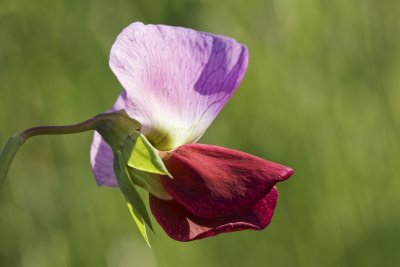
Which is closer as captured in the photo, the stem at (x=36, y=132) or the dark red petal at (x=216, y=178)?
the stem at (x=36, y=132)

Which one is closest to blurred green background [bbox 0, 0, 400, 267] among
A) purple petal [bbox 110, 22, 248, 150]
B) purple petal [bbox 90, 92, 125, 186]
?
purple petal [bbox 90, 92, 125, 186]

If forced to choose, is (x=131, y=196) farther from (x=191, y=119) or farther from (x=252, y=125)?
(x=252, y=125)

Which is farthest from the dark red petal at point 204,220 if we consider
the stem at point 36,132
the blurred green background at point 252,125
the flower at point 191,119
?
the blurred green background at point 252,125

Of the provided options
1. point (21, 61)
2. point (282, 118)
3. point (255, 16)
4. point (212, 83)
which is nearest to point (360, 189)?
point (282, 118)

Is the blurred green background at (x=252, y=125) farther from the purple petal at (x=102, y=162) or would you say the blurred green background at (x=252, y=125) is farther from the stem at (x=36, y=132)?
the stem at (x=36, y=132)

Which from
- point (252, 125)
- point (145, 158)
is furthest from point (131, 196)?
point (252, 125)
